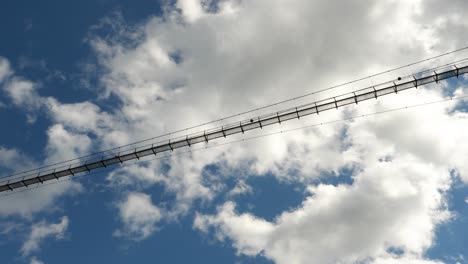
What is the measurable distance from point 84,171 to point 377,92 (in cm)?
4780

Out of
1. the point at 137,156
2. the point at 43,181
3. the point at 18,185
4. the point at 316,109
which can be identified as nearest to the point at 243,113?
the point at 316,109

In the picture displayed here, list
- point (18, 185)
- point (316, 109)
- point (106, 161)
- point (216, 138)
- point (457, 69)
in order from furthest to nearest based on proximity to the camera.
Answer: point (18, 185), point (106, 161), point (216, 138), point (316, 109), point (457, 69)

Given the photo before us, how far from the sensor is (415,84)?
5022 cm

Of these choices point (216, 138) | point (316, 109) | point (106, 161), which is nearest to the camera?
point (316, 109)

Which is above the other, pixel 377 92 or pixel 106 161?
pixel 106 161

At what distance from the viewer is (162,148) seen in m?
60.7

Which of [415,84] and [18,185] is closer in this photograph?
[415,84]

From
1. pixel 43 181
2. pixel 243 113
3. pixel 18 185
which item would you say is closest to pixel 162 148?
pixel 243 113

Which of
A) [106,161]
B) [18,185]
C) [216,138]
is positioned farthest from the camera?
[18,185]

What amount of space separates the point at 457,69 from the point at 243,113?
28.4 metres

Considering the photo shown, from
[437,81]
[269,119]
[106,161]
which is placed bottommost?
[437,81]

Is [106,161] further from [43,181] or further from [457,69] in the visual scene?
[457,69]

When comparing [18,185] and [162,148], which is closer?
[162,148]

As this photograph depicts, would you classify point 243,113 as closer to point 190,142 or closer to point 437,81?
point 190,142
